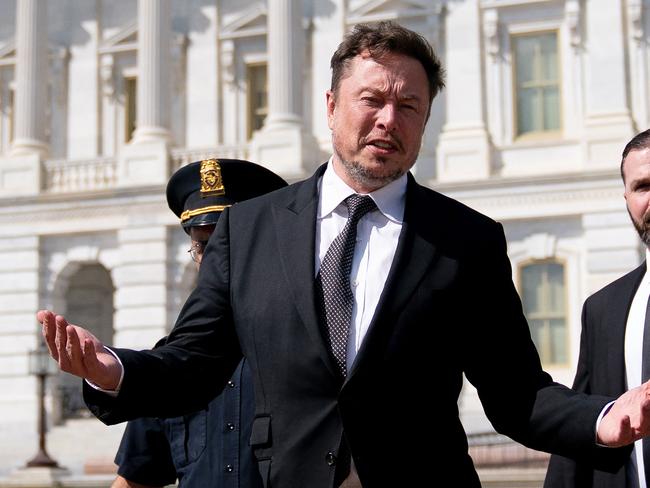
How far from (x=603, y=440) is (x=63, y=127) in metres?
32.2

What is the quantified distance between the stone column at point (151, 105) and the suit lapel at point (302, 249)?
92.3 ft

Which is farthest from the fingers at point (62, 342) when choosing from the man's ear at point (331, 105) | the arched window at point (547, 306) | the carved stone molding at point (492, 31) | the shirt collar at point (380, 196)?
the carved stone molding at point (492, 31)

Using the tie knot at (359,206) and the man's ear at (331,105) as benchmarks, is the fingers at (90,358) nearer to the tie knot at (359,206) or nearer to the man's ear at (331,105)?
the tie knot at (359,206)

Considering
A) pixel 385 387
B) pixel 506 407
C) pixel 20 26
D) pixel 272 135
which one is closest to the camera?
pixel 385 387

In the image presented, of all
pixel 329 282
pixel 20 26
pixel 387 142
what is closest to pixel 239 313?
pixel 329 282

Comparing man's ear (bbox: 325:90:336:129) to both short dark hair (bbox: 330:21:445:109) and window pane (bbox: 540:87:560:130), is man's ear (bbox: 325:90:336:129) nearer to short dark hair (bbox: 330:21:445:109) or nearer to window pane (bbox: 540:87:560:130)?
short dark hair (bbox: 330:21:445:109)

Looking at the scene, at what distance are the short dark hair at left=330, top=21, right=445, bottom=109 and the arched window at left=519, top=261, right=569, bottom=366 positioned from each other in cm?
2593

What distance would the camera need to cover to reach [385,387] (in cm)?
378

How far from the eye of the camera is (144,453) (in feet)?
18.2

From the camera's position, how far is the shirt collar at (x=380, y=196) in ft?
13.4

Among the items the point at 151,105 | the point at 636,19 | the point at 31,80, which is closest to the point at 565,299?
the point at 636,19

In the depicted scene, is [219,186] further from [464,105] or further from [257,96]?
[257,96]

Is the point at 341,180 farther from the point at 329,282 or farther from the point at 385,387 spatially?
the point at 385,387

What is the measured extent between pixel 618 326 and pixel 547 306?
25.0 metres
